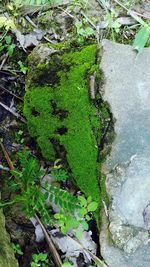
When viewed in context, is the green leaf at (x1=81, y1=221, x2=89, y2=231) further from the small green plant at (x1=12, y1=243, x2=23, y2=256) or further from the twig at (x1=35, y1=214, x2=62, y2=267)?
the small green plant at (x1=12, y1=243, x2=23, y2=256)

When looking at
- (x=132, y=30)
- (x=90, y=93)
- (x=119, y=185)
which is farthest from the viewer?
(x=132, y=30)

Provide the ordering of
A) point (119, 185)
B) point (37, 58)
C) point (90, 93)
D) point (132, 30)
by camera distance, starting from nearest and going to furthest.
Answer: point (119, 185)
point (90, 93)
point (37, 58)
point (132, 30)

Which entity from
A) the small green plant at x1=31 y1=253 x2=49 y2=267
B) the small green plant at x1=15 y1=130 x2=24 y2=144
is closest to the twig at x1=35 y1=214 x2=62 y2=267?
the small green plant at x1=31 y1=253 x2=49 y2=267

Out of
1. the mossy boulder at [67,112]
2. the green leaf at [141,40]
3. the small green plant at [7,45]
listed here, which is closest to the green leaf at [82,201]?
the mossy boulder at [67,112]

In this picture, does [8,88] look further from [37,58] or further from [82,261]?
[82,261]

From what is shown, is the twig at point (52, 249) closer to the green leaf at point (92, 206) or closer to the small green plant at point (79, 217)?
the small green plant at point (79, 217)

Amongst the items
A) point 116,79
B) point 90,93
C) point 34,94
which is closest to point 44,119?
point 34,94
